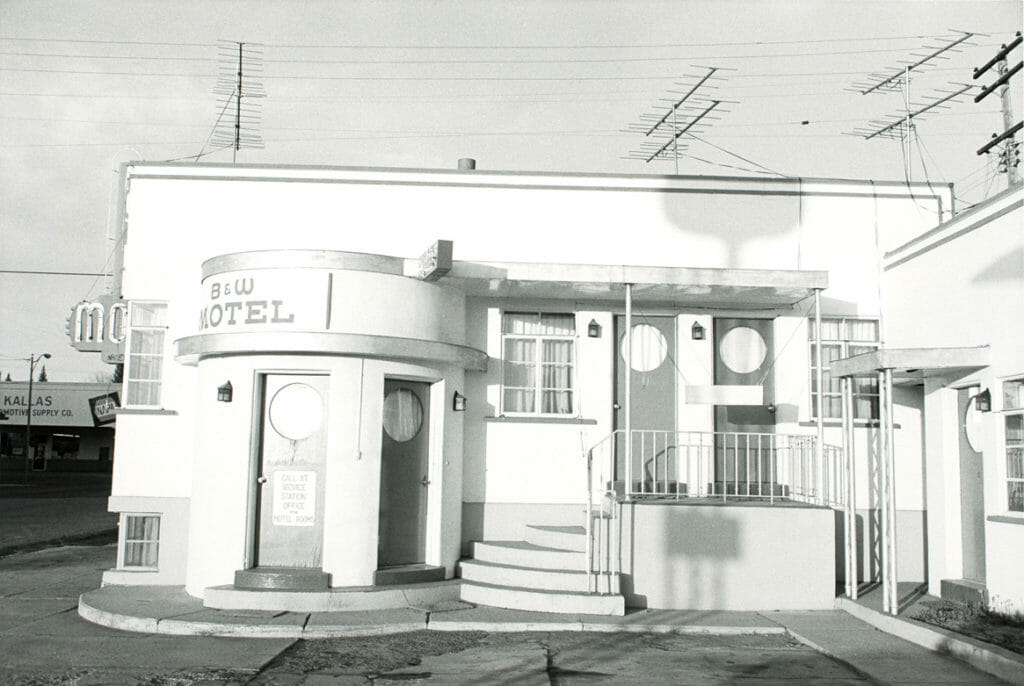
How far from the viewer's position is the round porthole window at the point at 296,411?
34.3 feet

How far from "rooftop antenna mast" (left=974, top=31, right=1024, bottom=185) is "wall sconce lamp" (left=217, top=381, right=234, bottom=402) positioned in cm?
1218

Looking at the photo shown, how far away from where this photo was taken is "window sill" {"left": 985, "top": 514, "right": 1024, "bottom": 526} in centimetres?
885

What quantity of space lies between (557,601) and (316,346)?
371cm

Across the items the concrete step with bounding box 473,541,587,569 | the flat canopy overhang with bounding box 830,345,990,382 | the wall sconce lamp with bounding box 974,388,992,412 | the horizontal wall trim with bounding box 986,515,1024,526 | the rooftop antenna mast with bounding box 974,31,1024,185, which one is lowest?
the concrete step with bounding box 473,541,587,569

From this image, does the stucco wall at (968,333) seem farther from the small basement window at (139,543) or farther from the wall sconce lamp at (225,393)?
the small basement window at (139,543)

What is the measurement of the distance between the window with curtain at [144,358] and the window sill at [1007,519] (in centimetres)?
987

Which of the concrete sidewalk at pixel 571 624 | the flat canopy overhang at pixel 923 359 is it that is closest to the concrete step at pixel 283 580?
the concrete sidewalk at pixel 571 624

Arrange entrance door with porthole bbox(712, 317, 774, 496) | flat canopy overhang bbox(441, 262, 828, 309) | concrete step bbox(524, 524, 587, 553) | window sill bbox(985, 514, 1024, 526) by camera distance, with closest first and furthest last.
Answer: window sill bbox(985, 514, 1024, 526)
concrete step bbox(524, 524, 587, 553)
flat canopy overhang bbox(441, 262, 828, 309)
entrance door with porthole bbox(712, 317, 774, 496)

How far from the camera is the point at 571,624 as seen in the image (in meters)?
9.30

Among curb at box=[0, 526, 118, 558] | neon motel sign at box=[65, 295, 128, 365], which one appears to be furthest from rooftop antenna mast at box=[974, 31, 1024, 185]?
curb at box=[0, 526, 118, 558]

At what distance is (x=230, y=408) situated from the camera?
10484 millimetres

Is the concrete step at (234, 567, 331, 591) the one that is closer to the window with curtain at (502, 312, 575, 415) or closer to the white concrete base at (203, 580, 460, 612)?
the white concrete base at (203, 580, 460, 612)

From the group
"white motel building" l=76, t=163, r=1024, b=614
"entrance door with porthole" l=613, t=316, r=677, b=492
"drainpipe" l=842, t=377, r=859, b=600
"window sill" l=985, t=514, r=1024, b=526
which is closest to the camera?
"window sill" l=985, t=514, r=1024, b=526

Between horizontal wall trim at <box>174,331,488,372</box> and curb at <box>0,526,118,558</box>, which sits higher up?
horizontal wall trim at <box>174,331,488,372</box>
